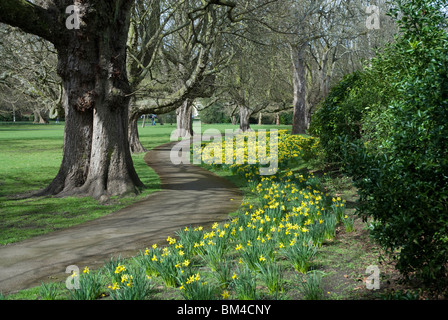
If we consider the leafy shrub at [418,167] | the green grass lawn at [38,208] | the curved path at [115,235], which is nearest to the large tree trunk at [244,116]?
the green grass lawn at [38,208]

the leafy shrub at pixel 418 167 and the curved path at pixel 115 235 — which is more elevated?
the leafy shrub at pixel 418 167

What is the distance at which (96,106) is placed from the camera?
9.16 m

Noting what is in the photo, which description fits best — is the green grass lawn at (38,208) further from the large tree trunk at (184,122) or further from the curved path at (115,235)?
the large tree trunk at (184,122)

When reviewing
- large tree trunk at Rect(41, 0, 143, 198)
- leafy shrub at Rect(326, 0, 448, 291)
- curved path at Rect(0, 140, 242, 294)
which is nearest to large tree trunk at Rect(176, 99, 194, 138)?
curved path at Rect(0, 140, 242, 294)

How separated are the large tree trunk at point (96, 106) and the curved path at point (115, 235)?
1.35 meters

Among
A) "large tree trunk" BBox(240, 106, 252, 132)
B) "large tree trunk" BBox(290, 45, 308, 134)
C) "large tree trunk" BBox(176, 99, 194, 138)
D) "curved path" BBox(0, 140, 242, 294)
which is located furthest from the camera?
"large tree trunk" BBox(240, 106, 252, 132)

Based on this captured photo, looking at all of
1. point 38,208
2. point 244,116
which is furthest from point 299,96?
point 38,208

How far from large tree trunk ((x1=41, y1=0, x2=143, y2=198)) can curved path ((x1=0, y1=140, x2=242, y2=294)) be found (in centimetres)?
135

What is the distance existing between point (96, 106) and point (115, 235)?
415 centimetres

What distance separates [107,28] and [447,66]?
25.9 ft

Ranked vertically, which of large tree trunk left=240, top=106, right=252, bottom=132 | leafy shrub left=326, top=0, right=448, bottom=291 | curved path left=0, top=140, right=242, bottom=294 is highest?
large tree trunk left=240, top=106, right=252, bottom=132

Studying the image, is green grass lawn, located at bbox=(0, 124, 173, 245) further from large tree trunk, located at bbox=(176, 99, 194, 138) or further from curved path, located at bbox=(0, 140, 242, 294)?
large tree trunk, located at bbox=(176, 99, 194, 138)

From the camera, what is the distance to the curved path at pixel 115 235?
4719mm

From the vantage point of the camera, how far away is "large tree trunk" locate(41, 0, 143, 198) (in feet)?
29.4
